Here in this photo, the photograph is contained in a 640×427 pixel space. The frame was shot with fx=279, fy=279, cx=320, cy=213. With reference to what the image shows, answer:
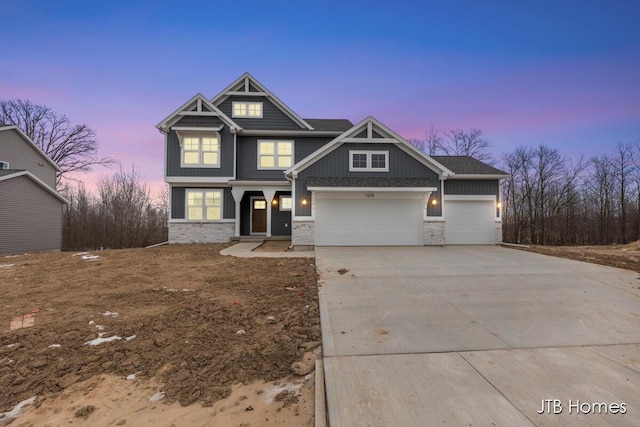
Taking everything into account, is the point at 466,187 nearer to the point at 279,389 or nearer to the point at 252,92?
the point at 252,92

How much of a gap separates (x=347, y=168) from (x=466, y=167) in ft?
21.6

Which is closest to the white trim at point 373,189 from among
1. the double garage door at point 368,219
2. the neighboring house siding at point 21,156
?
the double garage door at point 368,219

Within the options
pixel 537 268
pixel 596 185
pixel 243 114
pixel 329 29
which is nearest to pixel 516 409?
pixel 537 268

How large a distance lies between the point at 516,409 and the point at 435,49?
21.3 m

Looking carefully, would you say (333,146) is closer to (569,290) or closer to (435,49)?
(569,290)

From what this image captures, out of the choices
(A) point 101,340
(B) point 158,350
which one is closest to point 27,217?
(A) point 101,340

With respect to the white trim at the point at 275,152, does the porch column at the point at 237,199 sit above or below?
below

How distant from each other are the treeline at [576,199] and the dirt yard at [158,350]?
27.6 m

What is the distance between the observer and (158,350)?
133 inches

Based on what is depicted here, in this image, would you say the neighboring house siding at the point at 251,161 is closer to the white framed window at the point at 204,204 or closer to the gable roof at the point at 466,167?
the white framed window at the point at 204,204

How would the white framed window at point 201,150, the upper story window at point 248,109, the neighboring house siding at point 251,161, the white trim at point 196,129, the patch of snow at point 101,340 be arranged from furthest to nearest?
1. the upper story window at point 248,109
2. the neighboring house siding at point 251,161
3. the white framed window at point 201,150
4. the white trim at point 196,129
5. the patch of snow at point 101,340

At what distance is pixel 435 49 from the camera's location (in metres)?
18.4

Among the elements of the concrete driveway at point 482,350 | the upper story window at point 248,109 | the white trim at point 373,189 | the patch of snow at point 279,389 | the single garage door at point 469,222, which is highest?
the upper story window at point 248,109

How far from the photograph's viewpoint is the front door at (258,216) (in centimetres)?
1683
